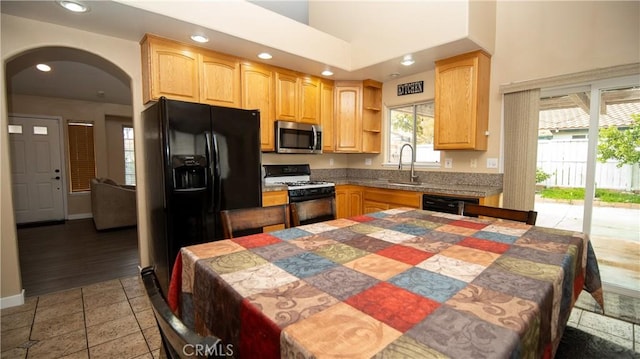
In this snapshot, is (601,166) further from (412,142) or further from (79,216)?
(79,216)

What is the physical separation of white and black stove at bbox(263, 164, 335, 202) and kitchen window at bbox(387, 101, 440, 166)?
3.89 ft

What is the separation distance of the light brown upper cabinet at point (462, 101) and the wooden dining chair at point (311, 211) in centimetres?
204

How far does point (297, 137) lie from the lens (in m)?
3.79

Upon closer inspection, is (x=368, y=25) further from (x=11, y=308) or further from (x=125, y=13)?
(x=11, y=308)

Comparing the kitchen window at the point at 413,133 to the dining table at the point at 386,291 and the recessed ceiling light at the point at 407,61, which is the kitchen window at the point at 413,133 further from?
the dining table at the point at 386,291

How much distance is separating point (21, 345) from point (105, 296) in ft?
2.18

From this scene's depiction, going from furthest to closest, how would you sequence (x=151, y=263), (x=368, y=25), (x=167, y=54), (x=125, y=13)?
(x=368, y=25) < (x=151, y=263) < (x=167, y=54) < (x=125, y=13)

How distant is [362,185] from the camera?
396 centimetres

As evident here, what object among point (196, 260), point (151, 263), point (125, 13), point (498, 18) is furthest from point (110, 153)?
point (498, 18)

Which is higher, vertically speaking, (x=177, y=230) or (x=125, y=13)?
(x=125, y=13)

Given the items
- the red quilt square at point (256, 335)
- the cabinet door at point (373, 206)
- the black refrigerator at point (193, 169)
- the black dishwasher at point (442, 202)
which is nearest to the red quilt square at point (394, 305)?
the red quilt square at point (256, 335)

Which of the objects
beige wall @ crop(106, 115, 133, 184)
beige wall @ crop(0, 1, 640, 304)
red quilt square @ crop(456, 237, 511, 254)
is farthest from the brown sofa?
red quilt square @ crop(456, 237, 511, 254)

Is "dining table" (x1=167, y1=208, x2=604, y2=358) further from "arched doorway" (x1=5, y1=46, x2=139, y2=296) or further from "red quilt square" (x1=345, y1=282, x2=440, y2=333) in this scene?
"arched doorway" (x1=5, y1=46, x2=139, y2=296)

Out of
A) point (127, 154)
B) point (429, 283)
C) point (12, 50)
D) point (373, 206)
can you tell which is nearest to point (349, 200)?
point (373, 206)
